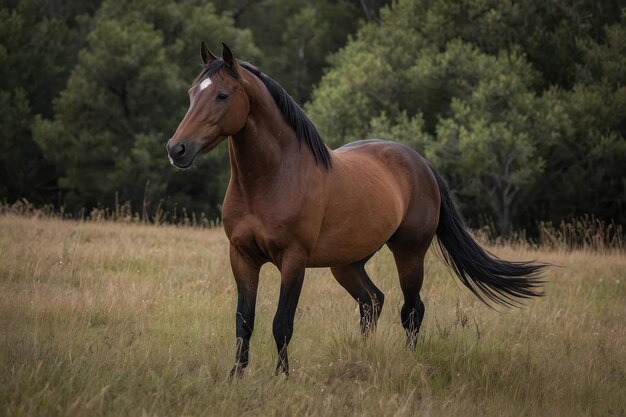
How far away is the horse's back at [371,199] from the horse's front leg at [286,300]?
411mm

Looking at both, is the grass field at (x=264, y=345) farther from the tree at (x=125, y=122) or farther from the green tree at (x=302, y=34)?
the green tree at (x=302, y=34)

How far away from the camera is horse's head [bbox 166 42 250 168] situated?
4469 mm

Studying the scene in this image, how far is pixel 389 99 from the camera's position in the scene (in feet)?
82.4

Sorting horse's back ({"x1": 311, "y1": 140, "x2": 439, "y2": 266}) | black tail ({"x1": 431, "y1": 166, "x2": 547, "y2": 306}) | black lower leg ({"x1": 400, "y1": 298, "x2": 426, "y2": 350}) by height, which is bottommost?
black lower leg ({"x1": 400, "y1": 298, "x2": 426, "y2": 350})

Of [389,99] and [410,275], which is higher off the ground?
[389,99]

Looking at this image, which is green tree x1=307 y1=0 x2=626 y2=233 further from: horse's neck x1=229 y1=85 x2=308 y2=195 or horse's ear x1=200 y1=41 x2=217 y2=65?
horse's ear x1=200 y1=41 x2=217 y2=65

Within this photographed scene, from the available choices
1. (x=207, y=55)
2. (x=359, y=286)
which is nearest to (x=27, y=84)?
(x=359, y=286)

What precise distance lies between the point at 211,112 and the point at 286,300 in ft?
4.49

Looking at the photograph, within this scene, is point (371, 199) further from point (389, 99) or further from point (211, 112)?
point (389, 99)

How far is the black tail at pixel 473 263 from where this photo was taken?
6852mm

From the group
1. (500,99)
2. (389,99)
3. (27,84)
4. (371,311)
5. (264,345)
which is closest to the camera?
(264,345)

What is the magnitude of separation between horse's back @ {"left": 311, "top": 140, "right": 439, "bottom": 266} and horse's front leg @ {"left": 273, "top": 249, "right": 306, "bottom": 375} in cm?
41

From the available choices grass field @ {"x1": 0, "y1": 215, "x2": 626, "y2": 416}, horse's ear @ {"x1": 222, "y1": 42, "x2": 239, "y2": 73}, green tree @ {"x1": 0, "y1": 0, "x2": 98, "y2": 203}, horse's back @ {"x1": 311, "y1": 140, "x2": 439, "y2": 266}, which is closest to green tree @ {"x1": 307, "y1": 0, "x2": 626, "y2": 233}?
green tree @ {"x1": 0, "y1": 0, "x2": 98, "y2": 203}

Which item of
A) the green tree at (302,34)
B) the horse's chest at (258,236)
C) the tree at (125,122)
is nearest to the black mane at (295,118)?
the horse's chest at (258,236)
